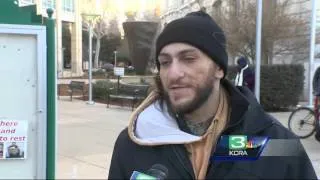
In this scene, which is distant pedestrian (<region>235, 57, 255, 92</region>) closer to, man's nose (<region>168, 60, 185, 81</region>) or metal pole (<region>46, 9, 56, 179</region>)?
metal pole (<region>46, 9, 56, 179</region>)

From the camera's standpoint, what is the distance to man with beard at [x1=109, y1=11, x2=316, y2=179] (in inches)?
72.6

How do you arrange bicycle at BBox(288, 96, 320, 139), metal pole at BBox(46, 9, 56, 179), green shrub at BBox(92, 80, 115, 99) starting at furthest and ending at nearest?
green shrub at BBox(92, 80, 115, 99), bicycle at BBox(288, 96, 320, 139), metal pole at BBox(46, 9, 56, 179)

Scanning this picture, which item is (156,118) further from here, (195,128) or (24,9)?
(24,9)

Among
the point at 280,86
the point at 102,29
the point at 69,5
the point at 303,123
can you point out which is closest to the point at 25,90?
the point at 303,123

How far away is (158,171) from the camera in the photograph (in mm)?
1820

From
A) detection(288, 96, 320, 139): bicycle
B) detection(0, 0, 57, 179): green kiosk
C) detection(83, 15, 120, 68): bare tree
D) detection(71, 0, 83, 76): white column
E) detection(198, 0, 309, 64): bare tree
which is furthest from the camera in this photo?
detection(71, 0, 83, 76): white column

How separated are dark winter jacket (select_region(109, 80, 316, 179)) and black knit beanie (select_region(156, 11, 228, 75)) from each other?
0.60ft

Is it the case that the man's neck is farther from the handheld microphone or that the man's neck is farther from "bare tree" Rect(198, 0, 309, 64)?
"bare tree" Rect(198, 0, 309, 64)

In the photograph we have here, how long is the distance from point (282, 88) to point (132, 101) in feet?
16.3

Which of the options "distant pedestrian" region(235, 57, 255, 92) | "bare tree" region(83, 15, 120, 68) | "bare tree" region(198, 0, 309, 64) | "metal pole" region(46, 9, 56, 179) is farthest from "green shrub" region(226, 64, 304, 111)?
"bare tree" region(83, 15, 120, 68)

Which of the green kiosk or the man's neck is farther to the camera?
the green kiosk

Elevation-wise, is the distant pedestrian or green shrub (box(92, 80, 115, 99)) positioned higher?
the distant pedestrian

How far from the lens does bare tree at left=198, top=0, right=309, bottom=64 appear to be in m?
23.7

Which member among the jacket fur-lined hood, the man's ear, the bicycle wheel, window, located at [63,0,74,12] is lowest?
the bicycle wheel
